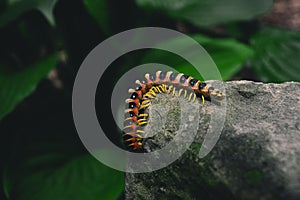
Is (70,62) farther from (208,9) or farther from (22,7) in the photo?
(208,9)

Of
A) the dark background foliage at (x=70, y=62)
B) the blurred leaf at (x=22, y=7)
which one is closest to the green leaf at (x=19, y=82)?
the dark background foliage at (x=70, y=62)

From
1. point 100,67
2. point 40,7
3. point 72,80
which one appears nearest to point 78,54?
point 72,80

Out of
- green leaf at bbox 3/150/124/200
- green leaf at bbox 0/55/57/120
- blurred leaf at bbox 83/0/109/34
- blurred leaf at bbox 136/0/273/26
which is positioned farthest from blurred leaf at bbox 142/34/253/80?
green leaf at bbox 3/150/124/200

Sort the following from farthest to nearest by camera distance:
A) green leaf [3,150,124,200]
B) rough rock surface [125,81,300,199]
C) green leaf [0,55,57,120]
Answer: green leaf [0,55,57,120], green leaf [3,150,124,200], rough rock surface [125,81,300,199]

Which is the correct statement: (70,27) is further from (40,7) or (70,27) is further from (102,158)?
(102,158)

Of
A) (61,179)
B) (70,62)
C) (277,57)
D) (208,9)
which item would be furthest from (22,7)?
(277,57)

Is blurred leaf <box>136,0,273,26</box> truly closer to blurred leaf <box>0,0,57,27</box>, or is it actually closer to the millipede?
blurred leaf <box>0,0,57,27</box>

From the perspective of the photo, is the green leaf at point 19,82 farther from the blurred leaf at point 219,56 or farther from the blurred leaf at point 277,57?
the blurred leaf at point 277,57
